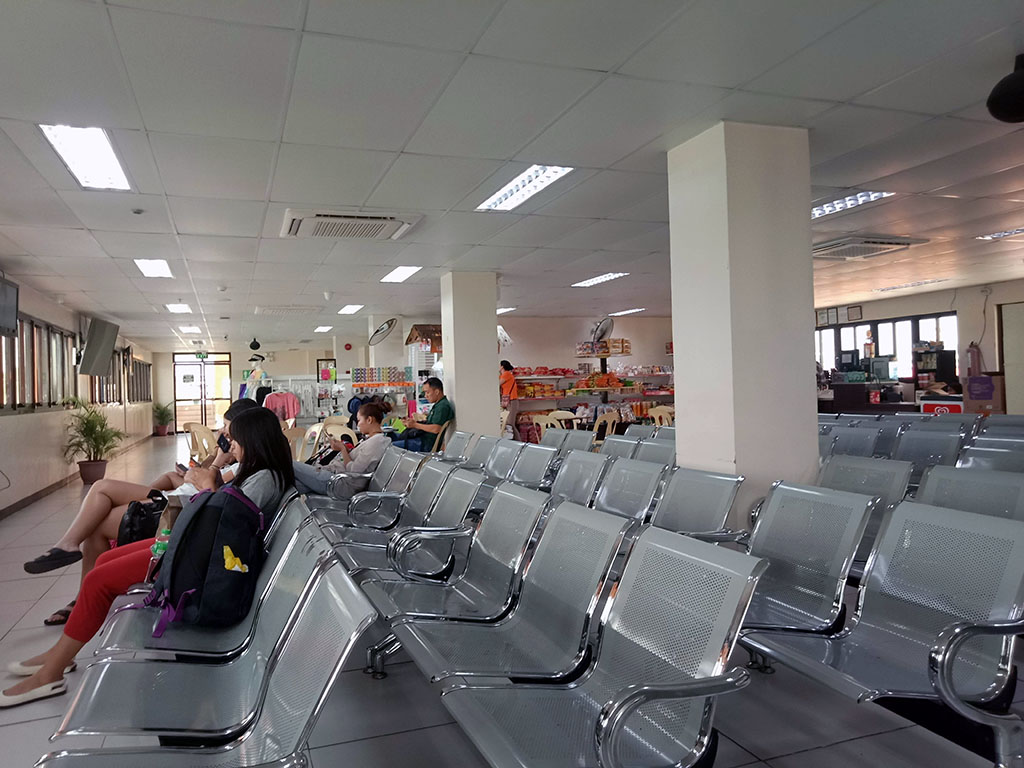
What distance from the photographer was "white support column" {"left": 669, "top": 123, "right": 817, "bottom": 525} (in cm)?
390

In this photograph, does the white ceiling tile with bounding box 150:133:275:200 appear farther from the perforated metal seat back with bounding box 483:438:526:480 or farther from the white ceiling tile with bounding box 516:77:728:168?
the perforated metal seat back with bounding box 483:438:526:480

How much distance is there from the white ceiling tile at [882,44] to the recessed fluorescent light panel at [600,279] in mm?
5122

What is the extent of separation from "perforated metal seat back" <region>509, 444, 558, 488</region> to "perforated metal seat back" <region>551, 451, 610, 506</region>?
0.41ft

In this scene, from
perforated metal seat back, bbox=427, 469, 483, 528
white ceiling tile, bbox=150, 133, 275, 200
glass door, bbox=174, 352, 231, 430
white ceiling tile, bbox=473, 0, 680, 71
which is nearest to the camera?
white ceiling tile, bbox=473, 0, 680, 71

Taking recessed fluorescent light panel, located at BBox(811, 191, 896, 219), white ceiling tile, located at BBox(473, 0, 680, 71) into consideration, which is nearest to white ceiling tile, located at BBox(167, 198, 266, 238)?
white ceiling tile, located at BBox(473, 0, 680, 71)

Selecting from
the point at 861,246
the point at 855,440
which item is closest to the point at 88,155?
the point at 855,440

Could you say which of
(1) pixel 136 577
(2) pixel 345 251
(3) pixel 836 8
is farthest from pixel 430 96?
(2) pixel 345 251

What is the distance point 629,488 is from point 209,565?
6.78 feet

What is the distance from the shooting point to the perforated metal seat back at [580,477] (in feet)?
12.8

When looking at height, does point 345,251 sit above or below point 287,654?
above

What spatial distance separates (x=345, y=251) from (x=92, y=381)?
798cm

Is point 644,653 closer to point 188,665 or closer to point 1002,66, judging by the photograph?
point 188,665

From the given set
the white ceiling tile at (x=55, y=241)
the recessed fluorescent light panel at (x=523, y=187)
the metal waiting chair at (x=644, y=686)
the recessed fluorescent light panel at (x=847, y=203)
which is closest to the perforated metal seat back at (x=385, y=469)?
the recessed fluorescent light panel at (x=523, y=187)

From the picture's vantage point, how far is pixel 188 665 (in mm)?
2061
